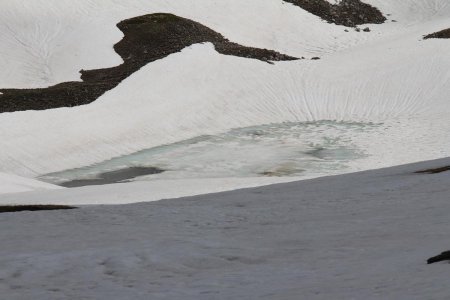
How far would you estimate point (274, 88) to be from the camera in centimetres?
5609

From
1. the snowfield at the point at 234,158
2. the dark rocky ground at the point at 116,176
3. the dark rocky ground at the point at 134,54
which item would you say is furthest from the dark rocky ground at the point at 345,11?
the dark rocky ground at the point at 116,176

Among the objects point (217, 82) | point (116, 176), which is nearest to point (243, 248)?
point (116, 176)

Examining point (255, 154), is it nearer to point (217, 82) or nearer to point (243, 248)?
point (217, 82)

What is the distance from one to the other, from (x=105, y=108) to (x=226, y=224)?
115 feet

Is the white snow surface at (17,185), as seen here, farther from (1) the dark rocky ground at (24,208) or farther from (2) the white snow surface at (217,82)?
(1) the dark rocky ground at (24,208)

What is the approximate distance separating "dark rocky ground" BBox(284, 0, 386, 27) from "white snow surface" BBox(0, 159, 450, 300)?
187 ft

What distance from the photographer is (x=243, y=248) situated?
1312cm

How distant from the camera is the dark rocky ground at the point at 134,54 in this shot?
168ft

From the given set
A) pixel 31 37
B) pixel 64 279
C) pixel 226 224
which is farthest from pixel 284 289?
pixel 31 37

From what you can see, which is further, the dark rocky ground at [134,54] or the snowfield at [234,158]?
the dark rocky ground at [134,54]

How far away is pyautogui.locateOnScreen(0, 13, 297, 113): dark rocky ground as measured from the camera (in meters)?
51.2

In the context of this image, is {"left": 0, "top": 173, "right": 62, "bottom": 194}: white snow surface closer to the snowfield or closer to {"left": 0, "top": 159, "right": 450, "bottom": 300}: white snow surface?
the snowfield

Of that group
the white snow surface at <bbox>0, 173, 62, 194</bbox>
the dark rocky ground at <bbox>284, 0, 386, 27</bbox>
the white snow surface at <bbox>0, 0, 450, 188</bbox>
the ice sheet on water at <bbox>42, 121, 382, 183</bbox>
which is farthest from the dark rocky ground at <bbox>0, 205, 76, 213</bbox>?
the dark rocky ground at <bbox>284, 0, 386, 27</bbox>

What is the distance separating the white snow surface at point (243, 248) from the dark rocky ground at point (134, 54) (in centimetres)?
3071
